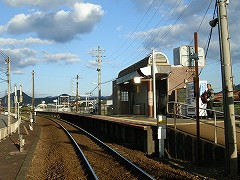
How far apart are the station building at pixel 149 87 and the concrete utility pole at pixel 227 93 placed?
15.6m

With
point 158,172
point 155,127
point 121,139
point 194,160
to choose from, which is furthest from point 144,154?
point 121,139

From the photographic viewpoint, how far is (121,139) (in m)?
21.2

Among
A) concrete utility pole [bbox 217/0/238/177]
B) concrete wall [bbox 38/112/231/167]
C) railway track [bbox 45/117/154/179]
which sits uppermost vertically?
concrete utility pole [bbox 217/0/238/177]

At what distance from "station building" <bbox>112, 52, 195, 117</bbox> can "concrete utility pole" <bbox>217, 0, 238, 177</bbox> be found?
51.2 ft

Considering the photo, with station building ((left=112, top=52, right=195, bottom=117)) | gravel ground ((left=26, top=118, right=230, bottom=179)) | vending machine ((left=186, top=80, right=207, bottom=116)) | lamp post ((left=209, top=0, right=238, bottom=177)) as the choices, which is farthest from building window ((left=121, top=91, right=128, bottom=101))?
lamp post ((left=209, top=0, right=238, bottom=177))

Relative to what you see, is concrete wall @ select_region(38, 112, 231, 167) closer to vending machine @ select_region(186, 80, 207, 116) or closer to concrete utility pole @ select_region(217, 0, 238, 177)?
concrete utility pole @ select_region(217, 0, 238, 177)

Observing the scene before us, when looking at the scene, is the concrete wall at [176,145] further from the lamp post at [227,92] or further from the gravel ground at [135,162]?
the lamp post at [227,92]

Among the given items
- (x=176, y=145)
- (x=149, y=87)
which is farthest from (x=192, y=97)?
(x=176, y=145)

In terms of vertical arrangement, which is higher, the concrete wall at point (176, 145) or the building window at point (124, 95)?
the building window at point (124, 95)

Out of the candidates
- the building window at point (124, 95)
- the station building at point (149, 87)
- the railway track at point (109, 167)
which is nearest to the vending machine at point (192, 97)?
the station building at point (149, 87)

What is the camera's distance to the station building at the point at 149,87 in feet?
93.3

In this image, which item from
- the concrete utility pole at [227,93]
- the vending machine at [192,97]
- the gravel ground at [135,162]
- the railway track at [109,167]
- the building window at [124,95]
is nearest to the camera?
the concrete utility pole at [227,93]

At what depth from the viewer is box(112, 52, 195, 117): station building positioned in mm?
28438

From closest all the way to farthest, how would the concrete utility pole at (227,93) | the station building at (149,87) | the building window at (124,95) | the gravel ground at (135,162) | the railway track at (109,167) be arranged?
1. the concrete utility pole at (227,93)
2. the gravel ground at (135,162)
3. the railway track at (109,167)
4. the station building at (149,87)
5. the building window at (124,95)
